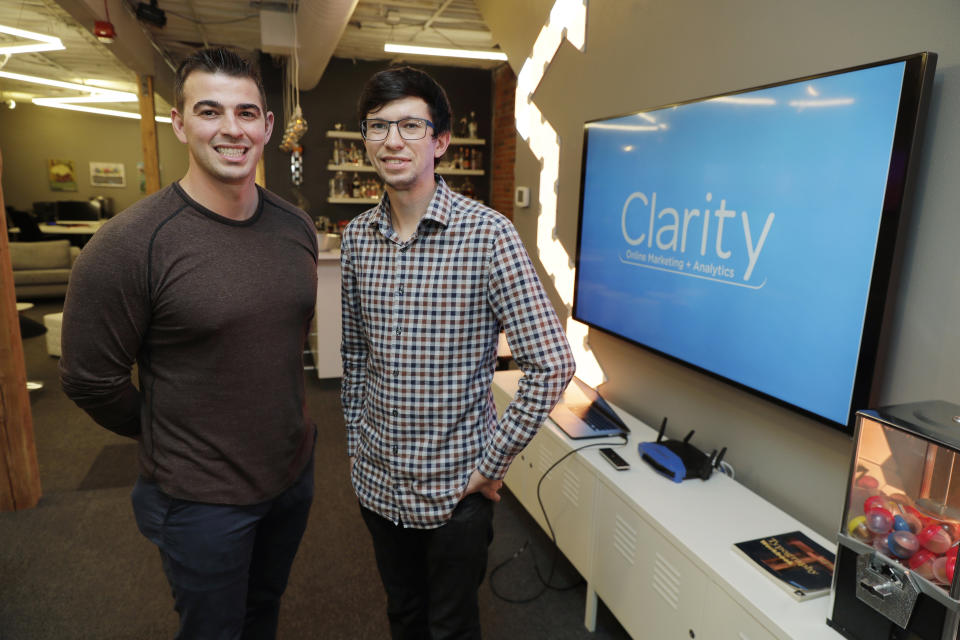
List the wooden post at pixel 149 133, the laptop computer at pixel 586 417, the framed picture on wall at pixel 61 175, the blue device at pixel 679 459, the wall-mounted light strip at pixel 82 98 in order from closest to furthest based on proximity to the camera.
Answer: the blue device at pixel 679 459, the laptop computer at pixel 586 417, the wooden post at pixel 149 133, the wall-mounted light strip at pixel 82 98, the framed picture on wall at pixel 61 175

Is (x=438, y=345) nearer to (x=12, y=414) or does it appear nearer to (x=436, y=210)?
(x=436, y=210)

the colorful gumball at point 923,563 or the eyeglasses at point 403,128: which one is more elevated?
the eyeglasses at point 403,128

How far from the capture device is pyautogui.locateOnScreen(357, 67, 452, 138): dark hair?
4.09 ft

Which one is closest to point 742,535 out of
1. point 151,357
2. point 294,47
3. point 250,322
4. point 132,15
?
point 250,322

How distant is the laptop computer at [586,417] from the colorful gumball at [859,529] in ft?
3.16

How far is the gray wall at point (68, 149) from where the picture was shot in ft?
35.4

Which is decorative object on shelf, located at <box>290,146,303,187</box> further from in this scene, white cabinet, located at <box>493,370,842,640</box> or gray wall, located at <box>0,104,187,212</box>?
white cabinet, located at <box>493,370,842,640</box>

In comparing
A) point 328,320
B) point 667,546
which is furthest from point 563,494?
point 328,320

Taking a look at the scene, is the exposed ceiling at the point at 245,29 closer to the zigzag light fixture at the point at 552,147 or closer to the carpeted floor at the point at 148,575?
the zigzag light fixture at the point at 552,147

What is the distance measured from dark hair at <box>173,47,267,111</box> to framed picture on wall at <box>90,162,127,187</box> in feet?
41.8

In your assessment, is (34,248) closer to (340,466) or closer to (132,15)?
(132,15)

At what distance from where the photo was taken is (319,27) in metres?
4.34

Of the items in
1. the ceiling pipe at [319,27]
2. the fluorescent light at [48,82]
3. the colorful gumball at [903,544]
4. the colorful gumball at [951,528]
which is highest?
the fluorescent light at [48,82]

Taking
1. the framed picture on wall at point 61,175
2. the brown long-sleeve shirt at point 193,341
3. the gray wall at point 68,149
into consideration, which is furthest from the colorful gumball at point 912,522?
the framed picture on wall at point 61,175
